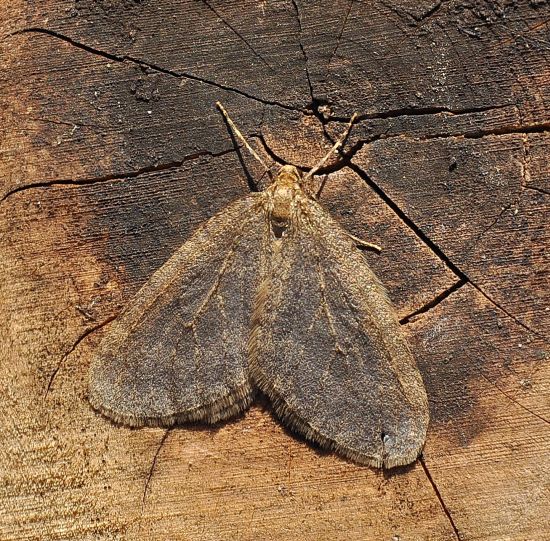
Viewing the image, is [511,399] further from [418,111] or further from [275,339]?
[418,111]

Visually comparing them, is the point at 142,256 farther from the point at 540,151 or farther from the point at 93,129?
the point at 540,151

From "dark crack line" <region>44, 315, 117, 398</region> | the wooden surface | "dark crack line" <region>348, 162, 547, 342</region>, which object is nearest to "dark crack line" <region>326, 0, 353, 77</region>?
the wooden surface

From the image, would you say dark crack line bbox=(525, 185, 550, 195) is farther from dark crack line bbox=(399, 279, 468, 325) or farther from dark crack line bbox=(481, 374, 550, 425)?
dark crack line bbox=(481, 374, 550, 425)

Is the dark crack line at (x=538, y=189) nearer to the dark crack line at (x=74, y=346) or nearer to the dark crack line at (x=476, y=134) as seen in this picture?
the dark crack line at (x=476, y=134)

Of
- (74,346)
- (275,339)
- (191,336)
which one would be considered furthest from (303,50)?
(74,346)

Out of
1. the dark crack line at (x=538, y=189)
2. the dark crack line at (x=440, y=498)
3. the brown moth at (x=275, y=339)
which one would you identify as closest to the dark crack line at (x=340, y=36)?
the brown moth at (x=275, y=339)

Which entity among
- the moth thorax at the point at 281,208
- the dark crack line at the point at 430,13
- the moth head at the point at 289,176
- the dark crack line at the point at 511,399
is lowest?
the dark crack line at the point at 511,399
